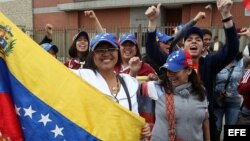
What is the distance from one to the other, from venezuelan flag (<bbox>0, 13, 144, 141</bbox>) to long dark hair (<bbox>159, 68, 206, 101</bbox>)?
2.67 feet

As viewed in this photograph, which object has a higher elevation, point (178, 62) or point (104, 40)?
point (104, 40)

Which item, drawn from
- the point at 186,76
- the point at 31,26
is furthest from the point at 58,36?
the point at 186,76

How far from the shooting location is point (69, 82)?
222 cm

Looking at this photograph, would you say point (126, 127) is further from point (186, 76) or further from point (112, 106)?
point (186, 76)

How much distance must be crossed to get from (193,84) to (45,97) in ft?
4.47

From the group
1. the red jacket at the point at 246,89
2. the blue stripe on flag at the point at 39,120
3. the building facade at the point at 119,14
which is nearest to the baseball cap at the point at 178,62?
the red jacket at the point at 246,89

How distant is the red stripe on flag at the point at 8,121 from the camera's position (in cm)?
210

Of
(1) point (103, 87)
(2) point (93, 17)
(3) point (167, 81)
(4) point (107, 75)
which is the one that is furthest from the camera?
(2) point (93, 17)

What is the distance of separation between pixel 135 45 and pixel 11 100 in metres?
2.05

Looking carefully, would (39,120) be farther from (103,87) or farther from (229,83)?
(229,83)

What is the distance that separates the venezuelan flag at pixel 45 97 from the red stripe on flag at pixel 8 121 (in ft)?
0.12

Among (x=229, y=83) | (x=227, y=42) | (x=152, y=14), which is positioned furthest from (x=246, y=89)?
(x=229, y=83)

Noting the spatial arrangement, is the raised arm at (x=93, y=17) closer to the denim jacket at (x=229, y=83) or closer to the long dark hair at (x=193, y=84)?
the long dark hair at (x=193, y=84)

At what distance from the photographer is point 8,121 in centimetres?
209
